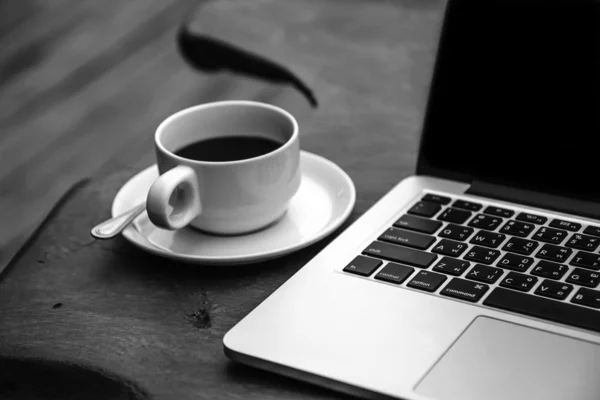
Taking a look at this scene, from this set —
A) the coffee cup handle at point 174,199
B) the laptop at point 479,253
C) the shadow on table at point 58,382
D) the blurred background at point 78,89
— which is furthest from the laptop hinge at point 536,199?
the blurred background at point 78,89

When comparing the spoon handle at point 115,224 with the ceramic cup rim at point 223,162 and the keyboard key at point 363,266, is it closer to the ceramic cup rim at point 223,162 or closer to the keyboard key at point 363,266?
the ceramic cup rim at point 223,162

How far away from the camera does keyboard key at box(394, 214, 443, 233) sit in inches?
24.8

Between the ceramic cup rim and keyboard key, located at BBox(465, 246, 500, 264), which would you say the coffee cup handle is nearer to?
the ceramic cup rim

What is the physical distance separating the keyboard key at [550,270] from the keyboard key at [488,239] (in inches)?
1.7

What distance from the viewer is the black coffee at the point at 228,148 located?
2.24 feet

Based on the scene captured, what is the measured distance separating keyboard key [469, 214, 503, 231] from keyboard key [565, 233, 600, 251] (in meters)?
0.06

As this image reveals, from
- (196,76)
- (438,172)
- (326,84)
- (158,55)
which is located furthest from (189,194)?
(158,55)

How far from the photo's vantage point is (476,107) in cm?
70

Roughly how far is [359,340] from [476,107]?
0.29m

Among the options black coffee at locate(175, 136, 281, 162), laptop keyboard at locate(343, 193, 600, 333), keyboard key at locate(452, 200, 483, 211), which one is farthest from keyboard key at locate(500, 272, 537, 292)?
black coffee at locate(175, 136, 281, 162)

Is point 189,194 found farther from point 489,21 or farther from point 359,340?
point 489,21

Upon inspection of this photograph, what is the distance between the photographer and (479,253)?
23.3 inches

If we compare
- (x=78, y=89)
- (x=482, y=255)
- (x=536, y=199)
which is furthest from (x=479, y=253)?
(x=78, y=89)

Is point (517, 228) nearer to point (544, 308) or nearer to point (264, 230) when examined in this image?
point (544, 308)
